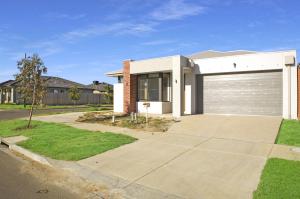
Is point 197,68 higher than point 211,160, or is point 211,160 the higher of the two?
point 197,68

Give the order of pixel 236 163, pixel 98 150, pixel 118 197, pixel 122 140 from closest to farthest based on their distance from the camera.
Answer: pixel 118 197 → pixel 236 163 → pixel 98 150 → pixel 122 140

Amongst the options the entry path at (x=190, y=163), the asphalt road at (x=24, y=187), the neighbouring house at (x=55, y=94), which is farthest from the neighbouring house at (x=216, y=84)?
the neighbouring house at (x=55, y=94)

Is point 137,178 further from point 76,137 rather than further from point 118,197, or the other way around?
point 76,137

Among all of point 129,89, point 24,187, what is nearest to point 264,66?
point 129,89

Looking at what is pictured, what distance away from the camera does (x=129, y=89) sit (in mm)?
21344

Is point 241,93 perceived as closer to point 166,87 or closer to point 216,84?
point 216,84

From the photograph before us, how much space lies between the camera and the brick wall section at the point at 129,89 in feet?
69.9

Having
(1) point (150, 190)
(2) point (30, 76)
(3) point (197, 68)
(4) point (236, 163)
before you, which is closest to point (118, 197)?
(1) point (150, 190)

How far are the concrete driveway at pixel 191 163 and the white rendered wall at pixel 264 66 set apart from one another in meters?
4.91

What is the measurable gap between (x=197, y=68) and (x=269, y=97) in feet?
16.7

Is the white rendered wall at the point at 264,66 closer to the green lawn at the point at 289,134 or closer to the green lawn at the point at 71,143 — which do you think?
the green lawn at the point at 289,134

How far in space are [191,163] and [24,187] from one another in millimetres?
4051

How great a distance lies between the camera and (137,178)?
6.31 m

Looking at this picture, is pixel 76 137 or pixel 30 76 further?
pixel 30 76
